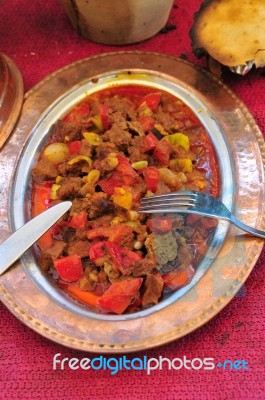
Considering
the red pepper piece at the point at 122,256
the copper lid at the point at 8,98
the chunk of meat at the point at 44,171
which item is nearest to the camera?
the red pepper piece at the point at 122,256

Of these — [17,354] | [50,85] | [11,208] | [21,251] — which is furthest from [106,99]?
[17,354]

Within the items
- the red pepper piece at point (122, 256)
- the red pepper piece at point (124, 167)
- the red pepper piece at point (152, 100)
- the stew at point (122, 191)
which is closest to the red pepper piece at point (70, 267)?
the stew at point (122, 191)

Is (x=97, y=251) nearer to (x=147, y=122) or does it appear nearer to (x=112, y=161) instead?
(x=112, y=161)

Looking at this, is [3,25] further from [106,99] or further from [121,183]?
[121,183]

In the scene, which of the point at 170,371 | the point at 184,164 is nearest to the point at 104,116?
the point at 184,164

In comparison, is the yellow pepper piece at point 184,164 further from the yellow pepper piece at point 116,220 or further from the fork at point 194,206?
the yellow pepper piece at point 116,220

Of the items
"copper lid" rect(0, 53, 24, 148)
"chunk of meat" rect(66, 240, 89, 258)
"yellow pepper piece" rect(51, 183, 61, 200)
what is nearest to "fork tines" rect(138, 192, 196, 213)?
"chunk of meat" rect(66, 240, 89, 258)

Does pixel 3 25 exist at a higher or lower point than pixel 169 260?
higher
